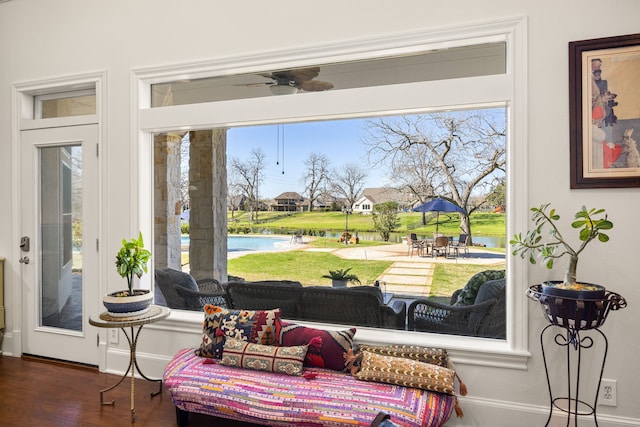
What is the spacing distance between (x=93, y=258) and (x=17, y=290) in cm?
88

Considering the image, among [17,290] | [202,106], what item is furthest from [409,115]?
[17,290]

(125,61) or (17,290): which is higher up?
(125,61)

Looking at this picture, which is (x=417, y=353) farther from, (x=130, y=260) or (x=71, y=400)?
(x=71, y=400)

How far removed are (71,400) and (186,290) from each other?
1.03m

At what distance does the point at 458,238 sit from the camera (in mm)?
2750

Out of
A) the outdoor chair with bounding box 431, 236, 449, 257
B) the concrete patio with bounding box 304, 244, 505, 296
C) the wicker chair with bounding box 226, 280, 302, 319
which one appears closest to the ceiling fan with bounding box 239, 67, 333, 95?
the concrete patio with bounding box 304, 244, 505, 296

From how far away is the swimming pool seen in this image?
319 centimetres

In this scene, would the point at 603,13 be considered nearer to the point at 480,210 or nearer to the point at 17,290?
the point at 480,210

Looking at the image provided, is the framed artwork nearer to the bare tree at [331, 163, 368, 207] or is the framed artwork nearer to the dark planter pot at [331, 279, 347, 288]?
the bare tree at [331, 163, 368, 207]

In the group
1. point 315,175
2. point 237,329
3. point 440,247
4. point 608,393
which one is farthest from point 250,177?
point 608,393

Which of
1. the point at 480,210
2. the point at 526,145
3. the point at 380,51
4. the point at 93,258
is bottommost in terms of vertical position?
the point at 93,258

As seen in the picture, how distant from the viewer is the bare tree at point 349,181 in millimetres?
2934

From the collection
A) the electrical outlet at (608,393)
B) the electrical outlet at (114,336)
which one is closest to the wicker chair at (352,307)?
the electrical outlet at (608,393)

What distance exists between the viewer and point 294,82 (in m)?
2.99
